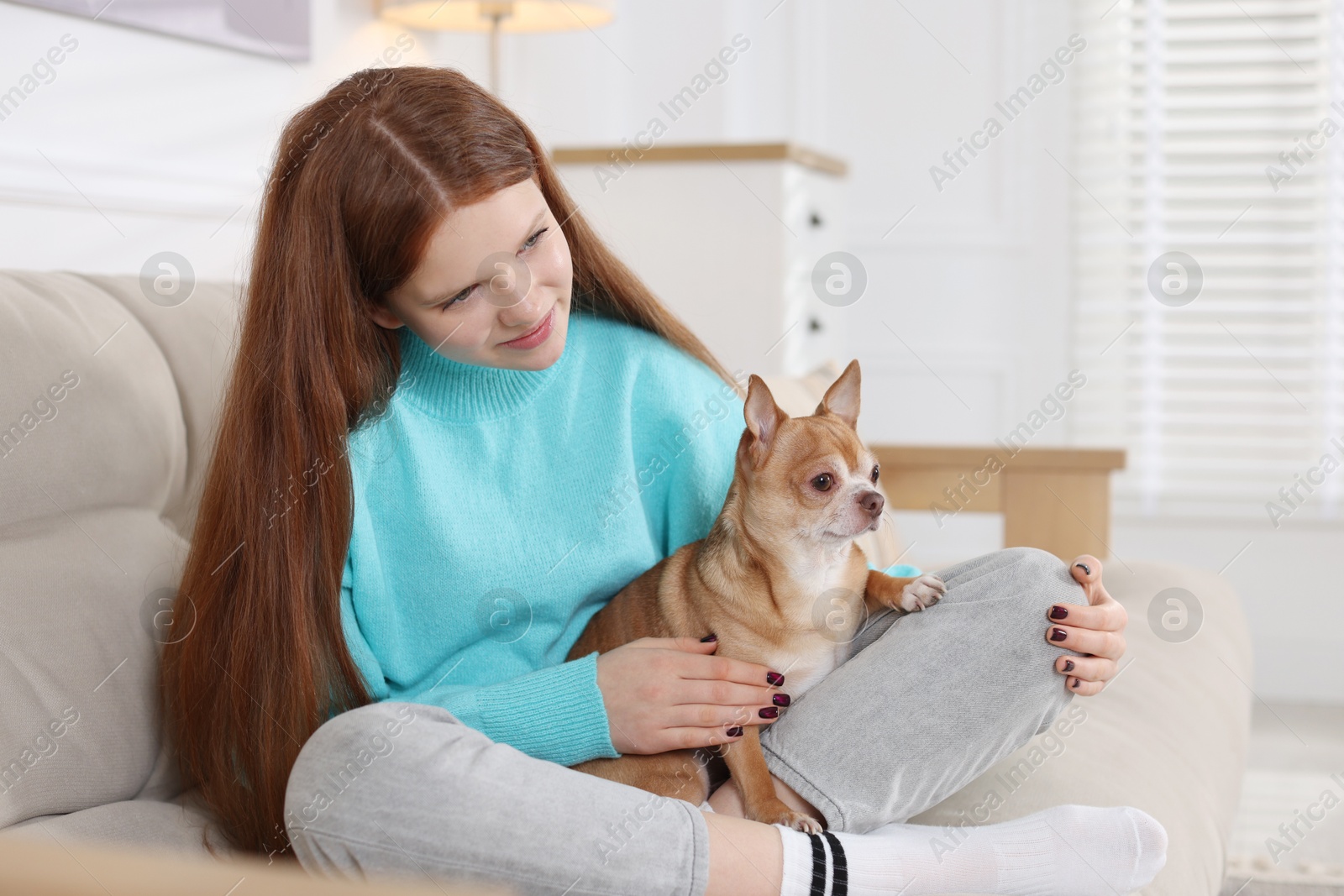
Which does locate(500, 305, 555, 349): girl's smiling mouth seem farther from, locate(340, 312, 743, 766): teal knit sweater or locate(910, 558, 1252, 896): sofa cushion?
locate(910, 558, 1252, 896): sofa cushion

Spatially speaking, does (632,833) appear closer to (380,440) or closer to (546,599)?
(546,599)

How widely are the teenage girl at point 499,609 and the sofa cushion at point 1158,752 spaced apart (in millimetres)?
63

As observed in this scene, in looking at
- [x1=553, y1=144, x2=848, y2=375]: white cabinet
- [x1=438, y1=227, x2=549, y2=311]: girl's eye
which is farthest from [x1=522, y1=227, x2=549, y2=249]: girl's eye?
[x1=553, y1=144, x2=848, y2=375]: white cabinet

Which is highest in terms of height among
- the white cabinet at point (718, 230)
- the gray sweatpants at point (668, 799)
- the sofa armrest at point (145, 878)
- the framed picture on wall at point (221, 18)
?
the framed picture on wall at point (221, 18)

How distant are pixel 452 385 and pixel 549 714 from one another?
424 mm

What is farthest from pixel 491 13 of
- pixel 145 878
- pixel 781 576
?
pixel 145 878

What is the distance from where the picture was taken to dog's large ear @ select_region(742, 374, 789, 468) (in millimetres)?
1182

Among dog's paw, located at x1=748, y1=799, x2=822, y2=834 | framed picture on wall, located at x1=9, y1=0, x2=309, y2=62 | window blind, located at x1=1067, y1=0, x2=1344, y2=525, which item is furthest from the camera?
window blind, located at x1=1067, y1=0, x2=1344, y2=525

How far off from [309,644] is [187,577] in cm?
17

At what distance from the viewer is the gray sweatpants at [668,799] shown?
962mm

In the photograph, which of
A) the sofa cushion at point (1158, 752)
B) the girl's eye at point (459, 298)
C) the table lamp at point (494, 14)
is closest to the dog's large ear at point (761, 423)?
the girl's eye at point (459, 298)

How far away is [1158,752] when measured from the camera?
142 centimetres

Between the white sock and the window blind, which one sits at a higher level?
the window blind

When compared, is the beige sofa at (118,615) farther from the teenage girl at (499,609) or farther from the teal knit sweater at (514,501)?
the teal knit sweater at (514,501)
